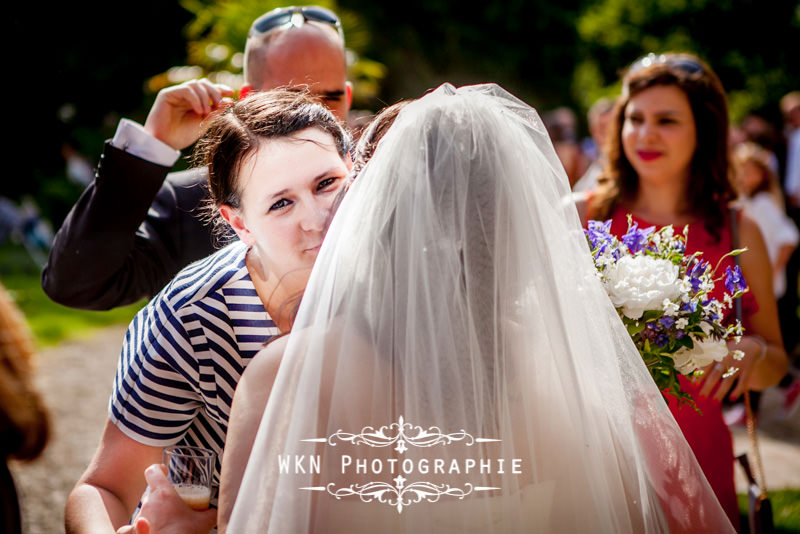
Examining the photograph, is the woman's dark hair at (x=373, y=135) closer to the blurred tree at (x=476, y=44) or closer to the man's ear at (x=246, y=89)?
the man's ear at (x=246, y=89)

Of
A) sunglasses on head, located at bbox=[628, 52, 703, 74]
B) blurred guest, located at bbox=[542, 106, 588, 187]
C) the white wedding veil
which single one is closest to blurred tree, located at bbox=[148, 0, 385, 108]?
blurred guest, located at bbox=[542, 106, 588, 187]

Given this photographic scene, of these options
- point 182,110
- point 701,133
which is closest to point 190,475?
point 182,110

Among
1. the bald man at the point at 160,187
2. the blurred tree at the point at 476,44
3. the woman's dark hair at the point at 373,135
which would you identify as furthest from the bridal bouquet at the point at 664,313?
the blurred tree at the point at 476,44

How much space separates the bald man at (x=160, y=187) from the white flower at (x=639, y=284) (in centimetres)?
115

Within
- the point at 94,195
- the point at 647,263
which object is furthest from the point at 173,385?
the point at 647,263

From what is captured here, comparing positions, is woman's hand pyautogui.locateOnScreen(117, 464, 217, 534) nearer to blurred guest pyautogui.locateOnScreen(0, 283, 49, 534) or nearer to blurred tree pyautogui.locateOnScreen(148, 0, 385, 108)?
blurred guest pyautogui.locateOnScreen(0, 283, 49, 534)

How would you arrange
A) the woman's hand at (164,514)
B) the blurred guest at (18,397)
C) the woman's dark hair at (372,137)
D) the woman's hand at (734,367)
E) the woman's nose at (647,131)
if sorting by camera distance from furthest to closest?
the woman's nose at (647,131) < the woman's hand at (734,367) < the woman's dark hair at (372,137) < the woman's hand at (164,514) < the blurred guest at (18,397)

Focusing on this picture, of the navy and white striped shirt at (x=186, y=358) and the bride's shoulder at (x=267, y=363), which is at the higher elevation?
the navy and white striped shirt at (x=186, y=358)

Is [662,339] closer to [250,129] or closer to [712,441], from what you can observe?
[712,441]

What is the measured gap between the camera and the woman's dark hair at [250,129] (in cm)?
191

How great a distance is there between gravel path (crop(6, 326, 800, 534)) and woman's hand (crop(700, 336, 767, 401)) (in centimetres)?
269

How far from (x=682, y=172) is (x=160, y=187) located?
7.27ft

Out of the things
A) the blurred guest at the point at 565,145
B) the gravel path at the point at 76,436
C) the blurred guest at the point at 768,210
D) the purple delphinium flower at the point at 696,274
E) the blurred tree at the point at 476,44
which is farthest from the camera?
the blurred tree at the point at 476,44

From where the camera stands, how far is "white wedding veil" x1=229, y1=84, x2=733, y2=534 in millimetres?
1522
